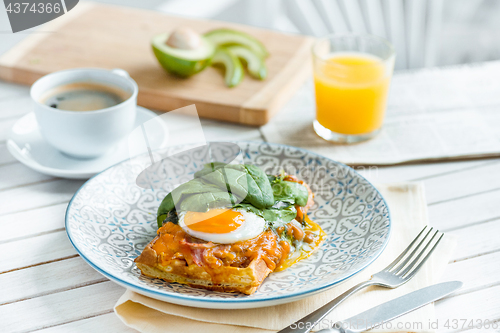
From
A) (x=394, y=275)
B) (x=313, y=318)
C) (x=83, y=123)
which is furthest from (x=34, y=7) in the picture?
(x=394, y=275)

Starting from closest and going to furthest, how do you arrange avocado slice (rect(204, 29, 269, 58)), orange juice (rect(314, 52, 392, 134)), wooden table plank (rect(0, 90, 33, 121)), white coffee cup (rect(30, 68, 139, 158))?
1. white coffee cup (rect(30, 68, 139, 158))
2. orange juice (rect(314, 52, 392, 134))
3. wooden table plank (rect(0, 90, 33, 121))
4. avocado slice (rect(204, 29, 269, 58))

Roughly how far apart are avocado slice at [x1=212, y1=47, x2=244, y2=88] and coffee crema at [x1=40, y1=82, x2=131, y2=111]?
2.32 ft

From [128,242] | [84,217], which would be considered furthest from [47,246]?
[128,242]

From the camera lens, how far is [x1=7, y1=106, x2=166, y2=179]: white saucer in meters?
1.99

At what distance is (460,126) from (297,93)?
89cm

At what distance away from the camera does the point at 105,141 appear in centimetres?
207

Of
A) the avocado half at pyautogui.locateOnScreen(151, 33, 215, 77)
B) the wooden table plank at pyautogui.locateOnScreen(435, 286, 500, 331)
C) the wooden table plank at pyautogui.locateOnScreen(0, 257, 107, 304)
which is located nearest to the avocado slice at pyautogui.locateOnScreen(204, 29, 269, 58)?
the avocado half at pyautogui.locateOnScreen(151, 33, 215, 77)

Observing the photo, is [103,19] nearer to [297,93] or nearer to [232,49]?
[232,49]

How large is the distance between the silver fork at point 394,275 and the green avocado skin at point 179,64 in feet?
5.01

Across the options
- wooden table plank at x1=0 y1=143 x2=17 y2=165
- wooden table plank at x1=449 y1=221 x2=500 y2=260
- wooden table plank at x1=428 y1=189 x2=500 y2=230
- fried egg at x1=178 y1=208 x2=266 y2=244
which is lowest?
wooden table plank at x1=428 y1=189 x2=500 y2=230

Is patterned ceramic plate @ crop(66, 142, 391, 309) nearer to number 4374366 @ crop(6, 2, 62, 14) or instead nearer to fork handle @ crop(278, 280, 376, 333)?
fork handle @ crop(278, 280, 376, 333)

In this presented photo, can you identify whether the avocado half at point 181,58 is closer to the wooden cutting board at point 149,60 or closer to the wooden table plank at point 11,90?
the wooden cutting board at point 149,60

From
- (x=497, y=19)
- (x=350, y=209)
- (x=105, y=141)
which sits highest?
(x=105, y=141)

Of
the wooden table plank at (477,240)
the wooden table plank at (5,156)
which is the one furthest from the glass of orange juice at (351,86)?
the wooden table plank at (5,156)
